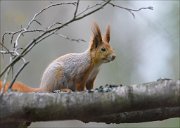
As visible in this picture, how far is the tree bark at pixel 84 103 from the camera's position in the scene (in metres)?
1.54

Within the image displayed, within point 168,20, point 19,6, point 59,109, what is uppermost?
point 19,6

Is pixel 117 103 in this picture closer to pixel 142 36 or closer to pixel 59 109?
pixel 59 109

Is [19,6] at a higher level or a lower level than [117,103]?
higher

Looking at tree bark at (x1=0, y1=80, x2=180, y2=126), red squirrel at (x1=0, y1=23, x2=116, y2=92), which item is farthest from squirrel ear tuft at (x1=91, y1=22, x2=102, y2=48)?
tree bark at (x1=0, y1=80, x2=180, y2=126)

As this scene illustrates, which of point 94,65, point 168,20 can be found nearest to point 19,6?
point 168,20

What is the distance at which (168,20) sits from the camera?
3967 millimetres

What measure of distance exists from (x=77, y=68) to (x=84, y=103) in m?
1.50

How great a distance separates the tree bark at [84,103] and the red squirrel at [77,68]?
3.82 ft

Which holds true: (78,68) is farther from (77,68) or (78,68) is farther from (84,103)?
(84,103)

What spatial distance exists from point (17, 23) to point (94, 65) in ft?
11.5

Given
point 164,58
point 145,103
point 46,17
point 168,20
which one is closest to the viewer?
point 145,103

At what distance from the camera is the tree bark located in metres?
1.54

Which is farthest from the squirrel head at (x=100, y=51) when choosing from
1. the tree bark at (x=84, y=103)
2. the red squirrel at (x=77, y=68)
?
the tree bark at (x=84, y=103)

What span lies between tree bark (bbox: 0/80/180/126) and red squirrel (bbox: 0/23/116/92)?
116cm
